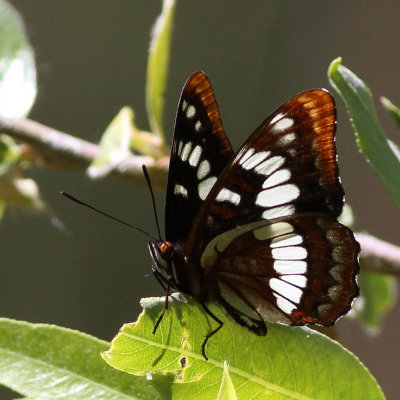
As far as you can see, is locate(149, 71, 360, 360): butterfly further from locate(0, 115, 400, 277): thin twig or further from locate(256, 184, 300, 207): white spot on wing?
locate(0, 115, 400, 277): thin twig

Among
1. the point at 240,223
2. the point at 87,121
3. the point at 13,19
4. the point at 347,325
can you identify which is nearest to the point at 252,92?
the point at 87,121

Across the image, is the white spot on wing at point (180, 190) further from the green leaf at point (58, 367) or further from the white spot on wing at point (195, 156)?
the green leaf at point (58, 367)

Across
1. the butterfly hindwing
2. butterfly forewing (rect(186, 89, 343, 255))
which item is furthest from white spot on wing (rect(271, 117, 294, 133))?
the butterfly hindwing

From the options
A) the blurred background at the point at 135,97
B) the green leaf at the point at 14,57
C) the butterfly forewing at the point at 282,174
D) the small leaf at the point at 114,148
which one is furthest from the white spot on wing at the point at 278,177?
the blurred background at the point at 135,97

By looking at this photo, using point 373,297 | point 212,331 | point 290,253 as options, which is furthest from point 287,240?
point 373,297

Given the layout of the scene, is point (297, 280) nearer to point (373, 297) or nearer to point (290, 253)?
point (290, 253)
